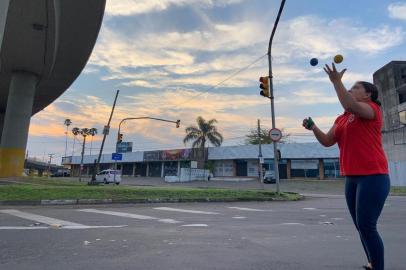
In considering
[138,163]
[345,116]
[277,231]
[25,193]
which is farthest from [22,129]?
[138,163]

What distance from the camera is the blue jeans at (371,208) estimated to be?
3264mm

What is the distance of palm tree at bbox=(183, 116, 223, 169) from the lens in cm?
6119

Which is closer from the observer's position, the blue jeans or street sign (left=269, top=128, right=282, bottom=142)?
the blue jeans

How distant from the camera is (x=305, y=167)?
51438 mm

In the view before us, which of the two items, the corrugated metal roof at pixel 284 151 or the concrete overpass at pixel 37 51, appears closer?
the concrete overpass at pixel 37 51

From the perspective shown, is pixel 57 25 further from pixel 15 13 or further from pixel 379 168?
pixel 379 168

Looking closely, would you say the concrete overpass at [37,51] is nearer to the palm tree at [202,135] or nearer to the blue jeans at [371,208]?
the blue jeans at [371,208]

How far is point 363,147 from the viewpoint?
134 inches

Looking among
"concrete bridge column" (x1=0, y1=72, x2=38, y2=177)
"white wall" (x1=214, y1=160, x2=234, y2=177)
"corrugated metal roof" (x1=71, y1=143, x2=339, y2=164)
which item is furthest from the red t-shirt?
"white wall" (x1=214, y1=160, x2=234, y2=177)

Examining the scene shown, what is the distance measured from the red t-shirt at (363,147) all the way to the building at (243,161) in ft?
129

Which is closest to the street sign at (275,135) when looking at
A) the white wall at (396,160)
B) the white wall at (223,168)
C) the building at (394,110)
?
the white wall at (396,160)

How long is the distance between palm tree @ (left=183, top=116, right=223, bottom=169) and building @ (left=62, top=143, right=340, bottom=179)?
124cm

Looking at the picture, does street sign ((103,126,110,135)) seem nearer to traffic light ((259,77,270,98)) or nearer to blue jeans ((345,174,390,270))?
traffic light ((259,77,270,98))

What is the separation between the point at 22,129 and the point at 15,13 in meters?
11.4
